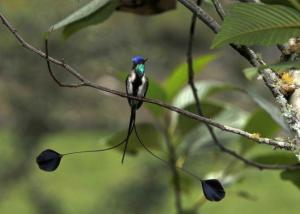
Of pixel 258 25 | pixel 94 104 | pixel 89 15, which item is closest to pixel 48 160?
pixel 258 25

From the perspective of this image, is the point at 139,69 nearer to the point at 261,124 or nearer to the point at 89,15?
the point at 89,15

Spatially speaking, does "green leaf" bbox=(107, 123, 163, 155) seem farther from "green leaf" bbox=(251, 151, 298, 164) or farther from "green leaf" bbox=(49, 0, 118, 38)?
"green leaf" bbox=(49, 0, 118, 38)

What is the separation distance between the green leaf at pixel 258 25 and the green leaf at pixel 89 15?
311 millimetres

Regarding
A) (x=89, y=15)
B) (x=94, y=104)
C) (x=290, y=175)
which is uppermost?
(x=89, y=15)

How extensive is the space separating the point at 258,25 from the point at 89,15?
0.41 meters

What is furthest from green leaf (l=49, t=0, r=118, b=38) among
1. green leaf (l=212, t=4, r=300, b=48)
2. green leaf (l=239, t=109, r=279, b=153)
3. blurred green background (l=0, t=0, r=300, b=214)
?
green leaf (l=239, t=109, r=279, b=153)

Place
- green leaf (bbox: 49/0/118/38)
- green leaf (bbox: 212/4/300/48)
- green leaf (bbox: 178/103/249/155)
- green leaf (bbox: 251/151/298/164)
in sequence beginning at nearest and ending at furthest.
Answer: green leaf (bbox: 212/4/300/48)
green leaf (bbox: 49/0/118/38)
green leaf (bbox: 251/151/298/164)
green leaf (bbox: 178/103/249/155)

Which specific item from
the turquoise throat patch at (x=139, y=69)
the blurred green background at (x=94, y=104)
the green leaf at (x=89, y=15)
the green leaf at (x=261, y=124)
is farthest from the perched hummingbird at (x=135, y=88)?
the green leaf at (x=261, y=124)

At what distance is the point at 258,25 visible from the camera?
2.34 feet

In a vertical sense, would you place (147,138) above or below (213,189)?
below

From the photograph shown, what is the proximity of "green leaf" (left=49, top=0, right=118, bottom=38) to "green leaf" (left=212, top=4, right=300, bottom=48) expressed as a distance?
1.02ft

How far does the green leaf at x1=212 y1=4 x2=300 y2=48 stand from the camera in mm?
704

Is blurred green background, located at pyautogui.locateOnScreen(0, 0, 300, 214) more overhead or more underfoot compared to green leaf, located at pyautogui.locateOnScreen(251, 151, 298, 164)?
more underfoot

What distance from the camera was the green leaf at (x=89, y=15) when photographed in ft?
3.30
